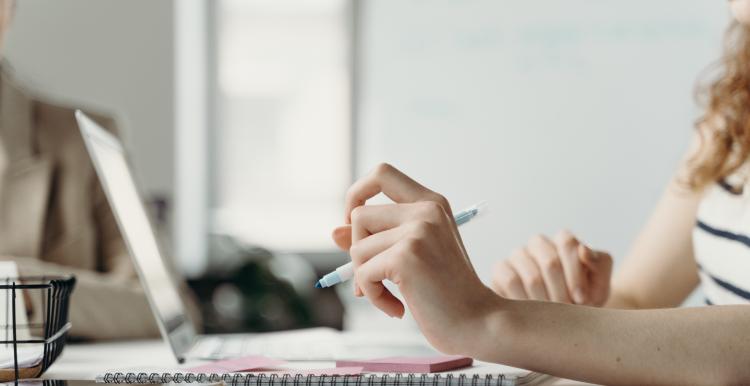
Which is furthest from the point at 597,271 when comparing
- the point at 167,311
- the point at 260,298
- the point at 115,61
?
the point at 115,61

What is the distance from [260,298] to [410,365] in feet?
6.44

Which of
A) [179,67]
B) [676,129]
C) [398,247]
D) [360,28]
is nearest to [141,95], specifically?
[179,67]

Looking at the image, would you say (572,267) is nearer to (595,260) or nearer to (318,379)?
(595,260)

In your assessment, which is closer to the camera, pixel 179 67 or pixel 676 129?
pixel 676 129

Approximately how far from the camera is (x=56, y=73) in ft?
7.96

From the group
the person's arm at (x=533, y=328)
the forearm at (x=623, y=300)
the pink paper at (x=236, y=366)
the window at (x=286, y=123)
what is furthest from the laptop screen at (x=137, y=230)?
the window at (x=286, y=123)

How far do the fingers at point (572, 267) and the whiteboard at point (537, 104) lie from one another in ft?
4.47

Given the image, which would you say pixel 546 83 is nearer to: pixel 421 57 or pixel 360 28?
pixel 421 57

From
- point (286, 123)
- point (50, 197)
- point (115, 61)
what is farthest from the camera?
point (286, 123)

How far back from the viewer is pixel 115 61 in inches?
98.0

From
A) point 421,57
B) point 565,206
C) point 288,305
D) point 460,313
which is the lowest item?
point 288,305

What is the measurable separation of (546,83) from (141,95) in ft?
3.64

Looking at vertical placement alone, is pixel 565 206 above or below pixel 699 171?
below

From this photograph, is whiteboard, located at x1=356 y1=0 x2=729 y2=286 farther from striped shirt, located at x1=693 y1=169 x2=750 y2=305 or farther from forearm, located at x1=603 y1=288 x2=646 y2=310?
striped shirt, located at x1=693 y1=169 x2=750 y2=305
